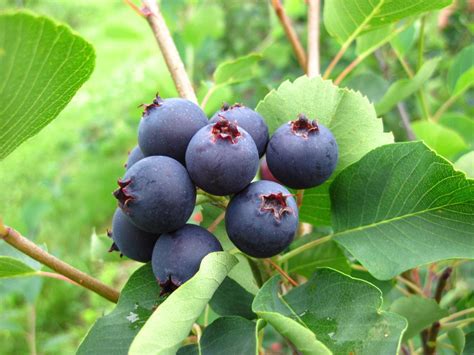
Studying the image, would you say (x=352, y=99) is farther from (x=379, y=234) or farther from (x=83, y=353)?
(x=83, y=353)

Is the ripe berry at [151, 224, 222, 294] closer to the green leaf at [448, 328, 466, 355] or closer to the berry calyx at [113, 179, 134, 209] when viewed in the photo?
the berry calyx at [113, 179, 134, 209]

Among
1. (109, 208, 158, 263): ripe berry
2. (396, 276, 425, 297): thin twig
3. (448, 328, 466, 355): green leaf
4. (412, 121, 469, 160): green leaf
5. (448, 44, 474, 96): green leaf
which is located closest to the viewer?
(109, 208, 158, 263): ripe berry

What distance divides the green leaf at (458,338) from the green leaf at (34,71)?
836mm

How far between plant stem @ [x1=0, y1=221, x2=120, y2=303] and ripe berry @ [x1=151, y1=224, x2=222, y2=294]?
18cm

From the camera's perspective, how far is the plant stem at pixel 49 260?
84cm

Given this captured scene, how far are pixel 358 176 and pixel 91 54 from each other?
49cm

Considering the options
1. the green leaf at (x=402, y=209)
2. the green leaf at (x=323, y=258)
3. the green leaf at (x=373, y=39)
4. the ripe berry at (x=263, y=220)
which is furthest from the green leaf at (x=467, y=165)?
the green leaf at (x=373, y=39)

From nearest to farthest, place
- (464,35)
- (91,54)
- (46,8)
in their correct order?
1. (91,54)
2. (464,35)
3. (46,8)

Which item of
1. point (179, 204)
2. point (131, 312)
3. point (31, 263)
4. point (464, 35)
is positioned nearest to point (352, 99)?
point (179, 204)

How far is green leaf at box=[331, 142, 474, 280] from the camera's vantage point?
839 mm

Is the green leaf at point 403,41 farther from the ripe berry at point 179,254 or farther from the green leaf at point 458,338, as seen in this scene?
the ripe berry at point 179,254

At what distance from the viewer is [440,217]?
866mm

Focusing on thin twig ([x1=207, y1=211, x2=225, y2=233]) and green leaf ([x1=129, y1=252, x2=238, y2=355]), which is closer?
green leaf ([x1=129, y1=252, x2=238, y2=355])

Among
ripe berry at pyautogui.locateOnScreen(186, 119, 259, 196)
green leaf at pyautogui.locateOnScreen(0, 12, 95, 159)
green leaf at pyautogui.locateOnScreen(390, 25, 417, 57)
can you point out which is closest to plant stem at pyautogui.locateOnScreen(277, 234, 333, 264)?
ripe berry at pyautogui.locateOnScreen(186, 119, 259, 196)
